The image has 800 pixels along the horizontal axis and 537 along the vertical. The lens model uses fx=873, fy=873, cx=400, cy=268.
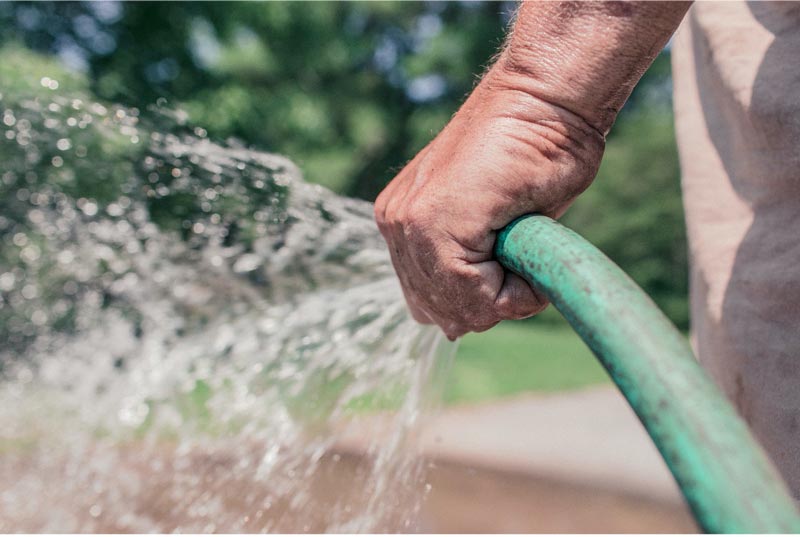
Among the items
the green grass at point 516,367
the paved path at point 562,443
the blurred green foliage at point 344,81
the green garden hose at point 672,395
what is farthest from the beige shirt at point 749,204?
the blurred green foliage at point 344,81

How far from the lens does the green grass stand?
9453 mm

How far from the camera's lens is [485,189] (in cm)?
112

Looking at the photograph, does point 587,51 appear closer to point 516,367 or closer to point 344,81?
point 516,367

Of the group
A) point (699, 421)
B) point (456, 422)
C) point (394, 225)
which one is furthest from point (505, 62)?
point (456, 422)

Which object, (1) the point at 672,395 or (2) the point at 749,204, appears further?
(2) the point at 749,204

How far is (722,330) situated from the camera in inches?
68.7

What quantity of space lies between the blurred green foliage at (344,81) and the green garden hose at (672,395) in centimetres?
1053

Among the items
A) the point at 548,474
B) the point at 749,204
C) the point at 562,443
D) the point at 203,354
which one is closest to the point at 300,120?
the point at 562,443

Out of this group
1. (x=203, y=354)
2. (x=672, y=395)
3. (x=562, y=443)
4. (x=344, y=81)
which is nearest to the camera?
(x=672, y=395)

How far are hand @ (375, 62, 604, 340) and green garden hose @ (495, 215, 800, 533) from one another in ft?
0.55

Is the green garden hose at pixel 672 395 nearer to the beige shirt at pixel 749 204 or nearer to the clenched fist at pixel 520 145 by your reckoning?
the clenched fist at pixel 520 145

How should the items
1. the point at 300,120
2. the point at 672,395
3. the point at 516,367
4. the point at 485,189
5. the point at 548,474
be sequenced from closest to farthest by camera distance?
the point at 672,395
the point at 485,189
the point at 548,474
the point at 516,367
the point at 300,120

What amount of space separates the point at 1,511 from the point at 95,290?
2496mm

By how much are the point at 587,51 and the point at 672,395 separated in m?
0.55
